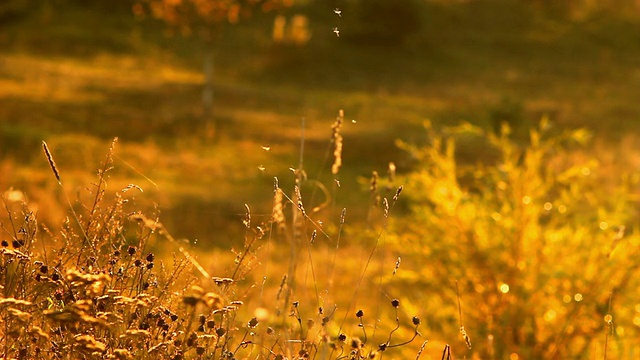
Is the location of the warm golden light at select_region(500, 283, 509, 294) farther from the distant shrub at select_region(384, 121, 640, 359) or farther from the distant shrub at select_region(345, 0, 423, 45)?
the distant shrub at select_region(345, 0, 423, 45)

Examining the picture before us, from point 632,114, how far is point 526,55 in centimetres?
800

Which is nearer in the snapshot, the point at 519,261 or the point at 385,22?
the point at 519,261

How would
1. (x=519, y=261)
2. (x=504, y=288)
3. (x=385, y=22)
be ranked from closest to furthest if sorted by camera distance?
(x=504, y=288)
(x=519, y=261)
(x=385, y=22)

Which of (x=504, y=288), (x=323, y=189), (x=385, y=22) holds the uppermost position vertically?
(x=323, y=189)

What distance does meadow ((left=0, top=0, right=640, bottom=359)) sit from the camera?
252 centimetres

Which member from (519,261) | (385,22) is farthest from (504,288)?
(385,22)

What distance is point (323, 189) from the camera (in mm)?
3242

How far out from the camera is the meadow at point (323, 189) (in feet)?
8.28

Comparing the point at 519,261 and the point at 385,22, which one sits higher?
the point at 519,261

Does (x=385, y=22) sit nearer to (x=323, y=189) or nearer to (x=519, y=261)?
(x=519, y=261)

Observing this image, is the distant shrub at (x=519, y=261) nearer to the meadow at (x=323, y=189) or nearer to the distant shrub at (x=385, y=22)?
the meadow at (x=323, y=189)

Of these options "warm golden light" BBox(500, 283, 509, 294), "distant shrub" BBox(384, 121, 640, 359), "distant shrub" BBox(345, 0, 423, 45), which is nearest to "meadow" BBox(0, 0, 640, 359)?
"distant shrub" BBox(384, 121, 640, 359)

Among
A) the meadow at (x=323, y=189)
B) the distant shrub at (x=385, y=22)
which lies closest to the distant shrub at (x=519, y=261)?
the meadow at (x=323, y=189)

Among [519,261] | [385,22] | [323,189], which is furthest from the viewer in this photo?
[385,22]
